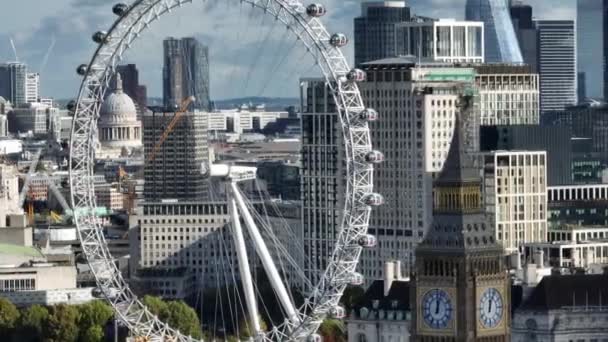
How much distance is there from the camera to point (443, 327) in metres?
116

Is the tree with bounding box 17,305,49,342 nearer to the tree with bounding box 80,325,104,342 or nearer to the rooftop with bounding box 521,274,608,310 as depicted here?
the tree with bounding box 80,325,104,342

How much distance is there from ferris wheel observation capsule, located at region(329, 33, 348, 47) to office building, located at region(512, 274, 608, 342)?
13.1 m

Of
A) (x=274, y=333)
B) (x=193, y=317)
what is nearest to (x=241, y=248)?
(x=274, y=333)

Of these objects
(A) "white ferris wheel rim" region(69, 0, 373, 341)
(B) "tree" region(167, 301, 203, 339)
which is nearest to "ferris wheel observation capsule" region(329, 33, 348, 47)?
(A) "white ferris wheel rim" region(69, 0, 373, 341)

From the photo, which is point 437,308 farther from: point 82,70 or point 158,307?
point 158,307

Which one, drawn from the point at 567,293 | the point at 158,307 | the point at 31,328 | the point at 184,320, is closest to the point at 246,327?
the point at 184,320

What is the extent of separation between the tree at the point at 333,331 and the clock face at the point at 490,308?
60263mm

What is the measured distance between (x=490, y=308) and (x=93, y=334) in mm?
79459

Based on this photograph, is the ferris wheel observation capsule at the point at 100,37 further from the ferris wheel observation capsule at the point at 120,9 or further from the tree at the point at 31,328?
the tree at the point at 31,328

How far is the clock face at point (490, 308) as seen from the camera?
379ft

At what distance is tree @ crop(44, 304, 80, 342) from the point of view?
195 meters

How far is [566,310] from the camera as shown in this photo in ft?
524

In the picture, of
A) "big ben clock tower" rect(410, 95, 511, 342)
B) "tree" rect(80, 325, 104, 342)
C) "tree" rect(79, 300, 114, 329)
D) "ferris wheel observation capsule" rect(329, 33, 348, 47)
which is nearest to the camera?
"big ben clock tower" rect(410, 95, 511, 342)

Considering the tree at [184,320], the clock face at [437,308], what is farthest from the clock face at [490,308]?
the tree at [184,320]
